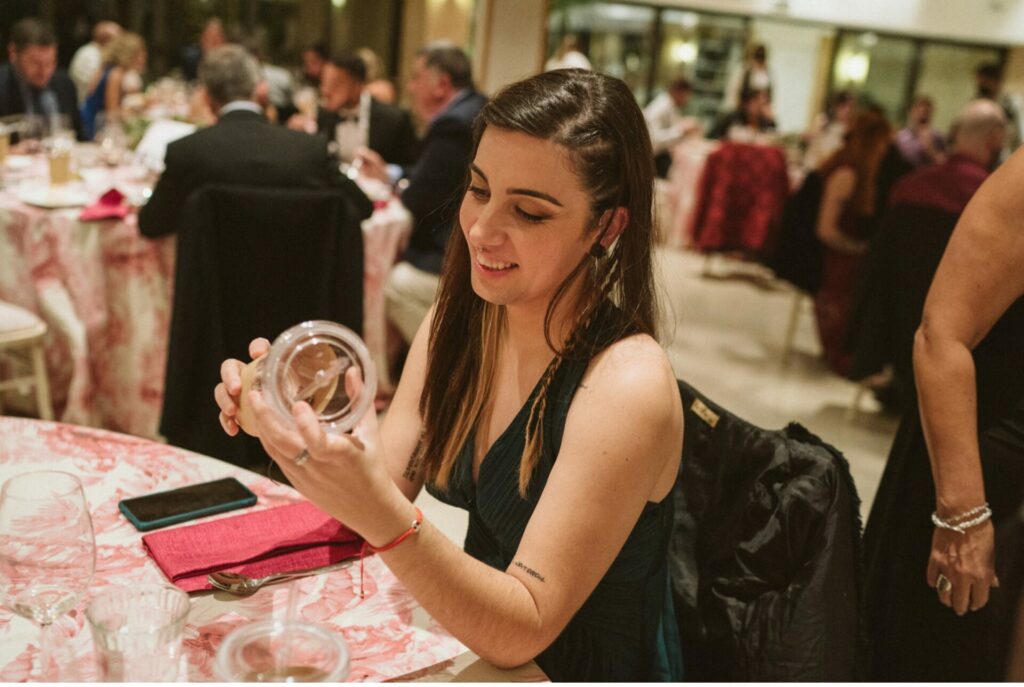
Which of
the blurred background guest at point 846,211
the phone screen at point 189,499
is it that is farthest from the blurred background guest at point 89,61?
the phone screen at point 189,499

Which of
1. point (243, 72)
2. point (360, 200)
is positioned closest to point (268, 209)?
point (360, 200)

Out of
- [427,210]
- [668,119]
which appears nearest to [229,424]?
[427,210]

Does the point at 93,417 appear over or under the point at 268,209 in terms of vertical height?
under

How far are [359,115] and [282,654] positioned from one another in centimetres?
457

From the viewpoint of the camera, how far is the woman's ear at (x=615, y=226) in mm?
1259

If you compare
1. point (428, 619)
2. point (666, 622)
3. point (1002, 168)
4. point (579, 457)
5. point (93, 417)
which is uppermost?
point (1002, 168)

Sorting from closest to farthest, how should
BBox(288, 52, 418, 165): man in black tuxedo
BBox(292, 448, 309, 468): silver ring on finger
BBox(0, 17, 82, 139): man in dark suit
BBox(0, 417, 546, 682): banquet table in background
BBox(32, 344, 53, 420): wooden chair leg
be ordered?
BBox(292, 448, 309, 468): silver ring on finger, BBox(0, 417, 546, 682): banquet table in background, BBox(32, 344, 53, 420): wooden chair leg, BBox(0, 17, 82, 139): man in dark suit, BBox(288, 52, 418, 165): man in black tuxedo

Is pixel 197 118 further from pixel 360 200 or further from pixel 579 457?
pixel 579 457

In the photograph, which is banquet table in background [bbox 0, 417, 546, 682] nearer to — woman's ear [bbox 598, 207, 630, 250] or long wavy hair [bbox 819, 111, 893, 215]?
woman's ear [bbox 598, 207, 630, 250]

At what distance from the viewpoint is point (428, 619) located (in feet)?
3.60

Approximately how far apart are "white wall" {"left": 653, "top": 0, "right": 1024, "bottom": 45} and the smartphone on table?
11.3 meters

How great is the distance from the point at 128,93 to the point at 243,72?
3423 mm

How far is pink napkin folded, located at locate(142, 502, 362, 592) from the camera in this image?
44.6 inches

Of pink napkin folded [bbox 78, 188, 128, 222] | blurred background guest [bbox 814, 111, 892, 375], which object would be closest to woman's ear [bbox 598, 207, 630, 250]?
pink napkin folded [bbox 78, 188, 128, 222]
